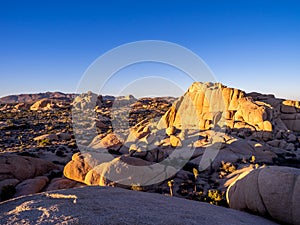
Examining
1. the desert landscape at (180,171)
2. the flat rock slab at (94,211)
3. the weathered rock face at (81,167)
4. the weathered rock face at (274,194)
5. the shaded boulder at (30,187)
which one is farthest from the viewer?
the weathered rock face at (81,167)

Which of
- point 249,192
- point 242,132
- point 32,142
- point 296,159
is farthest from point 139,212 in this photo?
point 32,142

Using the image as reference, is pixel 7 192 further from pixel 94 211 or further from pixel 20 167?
pixel 94 211

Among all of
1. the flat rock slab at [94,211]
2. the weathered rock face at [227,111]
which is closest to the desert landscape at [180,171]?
the flat rock slab at [94,211]

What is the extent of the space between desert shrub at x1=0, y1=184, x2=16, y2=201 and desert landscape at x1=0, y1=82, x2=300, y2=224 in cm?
5

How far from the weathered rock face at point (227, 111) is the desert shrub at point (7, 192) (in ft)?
97.4

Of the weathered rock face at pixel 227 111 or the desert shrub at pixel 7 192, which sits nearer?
the desert shrub at pixel 7 192

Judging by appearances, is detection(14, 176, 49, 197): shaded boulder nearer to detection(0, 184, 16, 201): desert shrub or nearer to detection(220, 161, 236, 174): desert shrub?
detection(0, 184, 16, 201): desert shrub

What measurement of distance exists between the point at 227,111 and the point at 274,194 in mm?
33567

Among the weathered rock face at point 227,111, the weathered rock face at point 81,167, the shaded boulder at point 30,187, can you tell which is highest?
the weathered rock face at point 227,111

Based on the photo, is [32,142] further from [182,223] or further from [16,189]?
[182,223]

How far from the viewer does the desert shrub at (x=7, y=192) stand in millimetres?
12539

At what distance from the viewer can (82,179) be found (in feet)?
49.7

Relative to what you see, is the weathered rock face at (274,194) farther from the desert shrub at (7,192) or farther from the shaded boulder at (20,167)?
the shaded boulder at (20,167)

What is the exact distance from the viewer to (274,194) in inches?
291
